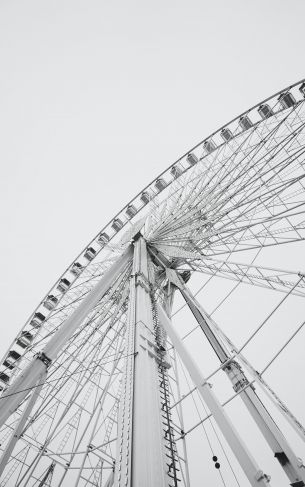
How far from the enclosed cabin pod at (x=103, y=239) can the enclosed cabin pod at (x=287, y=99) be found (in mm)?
10754

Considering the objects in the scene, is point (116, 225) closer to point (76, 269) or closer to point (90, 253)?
point (90, 253)

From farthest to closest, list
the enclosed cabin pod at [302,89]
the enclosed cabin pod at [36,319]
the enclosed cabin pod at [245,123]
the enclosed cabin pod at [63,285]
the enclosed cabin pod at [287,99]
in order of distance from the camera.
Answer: the enclosed cabin pod at [63,285] → the enclosed cabin pod at [36,319] → the enclosed cabin pod at [245,123] → the enclosed cabin pod at [287,99] → the enclosed cabin pod at [302,89]

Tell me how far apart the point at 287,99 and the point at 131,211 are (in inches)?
365

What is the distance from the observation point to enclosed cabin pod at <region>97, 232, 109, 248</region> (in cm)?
1569

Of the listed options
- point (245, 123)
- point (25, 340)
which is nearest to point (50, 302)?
point (25, 340)

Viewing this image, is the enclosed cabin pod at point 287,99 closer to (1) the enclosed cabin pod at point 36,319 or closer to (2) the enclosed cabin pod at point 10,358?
(1) the enclosed cabin pod at point 36,319

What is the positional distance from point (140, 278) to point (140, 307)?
48.1 inches

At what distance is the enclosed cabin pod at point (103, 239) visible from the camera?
51.5 feet

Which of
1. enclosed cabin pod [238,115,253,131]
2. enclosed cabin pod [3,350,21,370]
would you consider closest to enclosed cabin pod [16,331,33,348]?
enclosed cabin pod [3,350,21,370]

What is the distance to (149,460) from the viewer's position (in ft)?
7.55

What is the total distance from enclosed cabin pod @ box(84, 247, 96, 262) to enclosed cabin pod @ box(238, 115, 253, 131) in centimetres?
989

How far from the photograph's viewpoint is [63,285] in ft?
48.1

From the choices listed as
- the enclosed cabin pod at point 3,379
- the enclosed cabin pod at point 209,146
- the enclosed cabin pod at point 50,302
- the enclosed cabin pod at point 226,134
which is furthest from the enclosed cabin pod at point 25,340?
the enclosed cabin pod at point 226,134

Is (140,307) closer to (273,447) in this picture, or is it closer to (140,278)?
(140,278)
